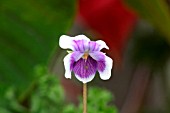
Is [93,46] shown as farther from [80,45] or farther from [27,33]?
[27,33]

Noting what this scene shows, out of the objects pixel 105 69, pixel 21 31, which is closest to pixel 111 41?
pixel 21 31

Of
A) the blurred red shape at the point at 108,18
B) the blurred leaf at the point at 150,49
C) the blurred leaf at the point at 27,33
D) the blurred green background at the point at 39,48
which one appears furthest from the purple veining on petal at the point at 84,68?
the blurred leaf at the point at 150,49

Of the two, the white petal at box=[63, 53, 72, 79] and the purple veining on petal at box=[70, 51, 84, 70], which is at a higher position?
the purple veining on petal at box=[70, 51, 84, 70]

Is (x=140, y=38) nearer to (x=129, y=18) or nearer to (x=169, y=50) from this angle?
(x=169, y=50)

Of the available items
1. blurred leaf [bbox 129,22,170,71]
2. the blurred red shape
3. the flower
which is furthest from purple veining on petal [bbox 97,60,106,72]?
blurred leaf [bbox 129,22,170,71]

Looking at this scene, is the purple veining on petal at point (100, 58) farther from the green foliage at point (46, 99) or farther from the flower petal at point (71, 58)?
the green foliage at point (46, 99)

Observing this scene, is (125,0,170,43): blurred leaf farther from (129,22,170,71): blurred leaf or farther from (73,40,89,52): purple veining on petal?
(129,22,170,71): blurred leaf
